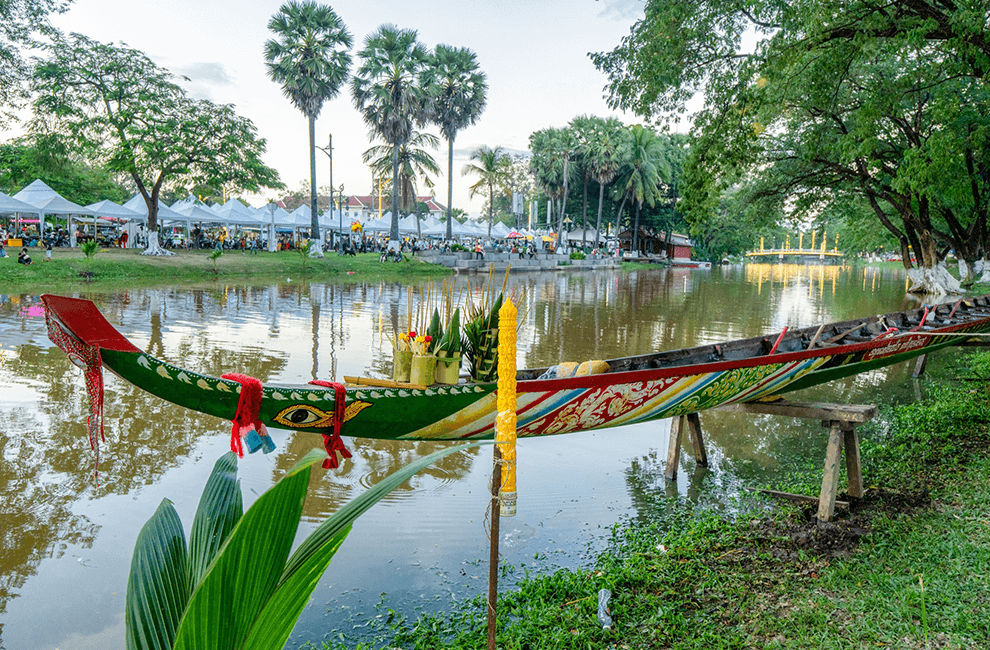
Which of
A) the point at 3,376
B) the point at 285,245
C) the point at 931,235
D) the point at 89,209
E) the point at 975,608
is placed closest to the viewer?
the point at 975,608

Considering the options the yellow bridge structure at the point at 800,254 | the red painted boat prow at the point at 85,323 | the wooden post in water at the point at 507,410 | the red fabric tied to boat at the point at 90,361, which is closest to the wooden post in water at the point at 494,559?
the wooden post in water at the point at 507,410

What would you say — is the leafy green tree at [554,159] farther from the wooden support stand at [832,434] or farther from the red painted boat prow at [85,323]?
the red painted boat prow at [85,323]

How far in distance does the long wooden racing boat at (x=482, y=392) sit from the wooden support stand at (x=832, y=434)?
21 cm

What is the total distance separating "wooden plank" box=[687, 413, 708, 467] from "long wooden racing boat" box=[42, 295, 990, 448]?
56cm

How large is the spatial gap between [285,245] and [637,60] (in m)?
29.7

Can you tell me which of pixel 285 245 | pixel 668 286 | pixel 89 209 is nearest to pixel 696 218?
pixel 668 286

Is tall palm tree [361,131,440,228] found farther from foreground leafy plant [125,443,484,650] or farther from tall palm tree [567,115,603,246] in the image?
foreground leafy plant [125,443,484,650]

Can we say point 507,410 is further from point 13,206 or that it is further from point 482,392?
point 13,206

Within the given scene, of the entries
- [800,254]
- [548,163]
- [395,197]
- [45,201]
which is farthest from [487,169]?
[800,254]

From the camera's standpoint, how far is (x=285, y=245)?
117ft

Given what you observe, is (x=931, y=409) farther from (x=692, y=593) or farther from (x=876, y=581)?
(x=692, y=593)

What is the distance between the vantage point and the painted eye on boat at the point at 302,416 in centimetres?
311

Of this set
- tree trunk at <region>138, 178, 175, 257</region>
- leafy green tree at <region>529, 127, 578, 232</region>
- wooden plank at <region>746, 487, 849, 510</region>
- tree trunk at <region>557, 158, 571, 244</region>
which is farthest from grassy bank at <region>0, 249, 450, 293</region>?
leafy green tree at <region>529, 127, 578, 232</region>

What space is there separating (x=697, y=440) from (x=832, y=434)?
1.30 m
